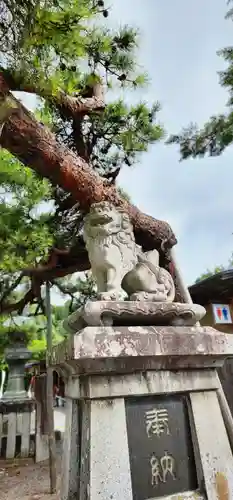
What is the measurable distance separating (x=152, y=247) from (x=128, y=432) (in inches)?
72.0

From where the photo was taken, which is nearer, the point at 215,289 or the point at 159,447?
the point at 159,447

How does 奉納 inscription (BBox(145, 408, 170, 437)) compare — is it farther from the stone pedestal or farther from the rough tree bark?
the rough tree bark

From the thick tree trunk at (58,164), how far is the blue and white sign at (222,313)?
8.88 ft

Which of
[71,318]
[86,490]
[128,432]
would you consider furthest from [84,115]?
[86,490]

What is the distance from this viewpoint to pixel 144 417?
1.84 m

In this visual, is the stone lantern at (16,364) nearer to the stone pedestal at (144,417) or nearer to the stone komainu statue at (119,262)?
the stone komainu statue at (119,262)

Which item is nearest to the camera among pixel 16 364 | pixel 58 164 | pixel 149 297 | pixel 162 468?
pixel 162 468

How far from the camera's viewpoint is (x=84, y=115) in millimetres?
3785

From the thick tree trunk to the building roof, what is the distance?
7.25 ft

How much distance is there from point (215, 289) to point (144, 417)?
3.82m

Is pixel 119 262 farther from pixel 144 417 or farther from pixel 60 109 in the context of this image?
pixel 60 109

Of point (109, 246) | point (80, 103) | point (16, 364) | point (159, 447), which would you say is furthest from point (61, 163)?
point (16, 364)

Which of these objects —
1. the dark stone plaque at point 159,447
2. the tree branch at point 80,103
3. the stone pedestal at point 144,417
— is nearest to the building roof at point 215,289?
the tree branch at point 80,103

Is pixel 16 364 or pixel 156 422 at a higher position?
pixel 16 364
